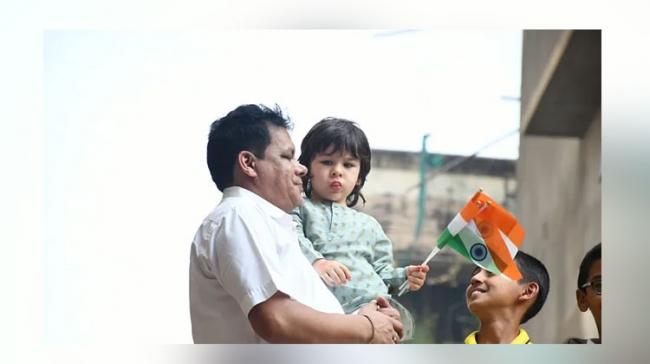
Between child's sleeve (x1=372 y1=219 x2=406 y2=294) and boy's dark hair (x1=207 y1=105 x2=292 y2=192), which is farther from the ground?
boy's dark hair (x1=207 y1=105 x2=292 y2=192)

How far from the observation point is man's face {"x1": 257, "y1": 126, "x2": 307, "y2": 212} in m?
4.18

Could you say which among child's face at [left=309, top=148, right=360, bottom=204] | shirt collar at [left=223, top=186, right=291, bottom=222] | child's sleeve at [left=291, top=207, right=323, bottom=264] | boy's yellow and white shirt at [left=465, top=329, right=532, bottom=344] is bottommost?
boy's yellow and white shirt at [left=465, top=329, right=532, bottom=344]

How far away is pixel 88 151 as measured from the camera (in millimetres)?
4230

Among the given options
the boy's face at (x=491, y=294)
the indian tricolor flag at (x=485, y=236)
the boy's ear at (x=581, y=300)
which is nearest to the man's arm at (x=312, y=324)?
the indian tricolor flag at (x=485, y=236)

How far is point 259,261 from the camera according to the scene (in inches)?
161

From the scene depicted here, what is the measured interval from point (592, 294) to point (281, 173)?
102 cm

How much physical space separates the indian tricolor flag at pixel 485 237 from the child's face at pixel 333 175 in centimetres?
33

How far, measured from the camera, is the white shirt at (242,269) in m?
4.08

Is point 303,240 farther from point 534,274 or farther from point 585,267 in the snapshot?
point 585,267

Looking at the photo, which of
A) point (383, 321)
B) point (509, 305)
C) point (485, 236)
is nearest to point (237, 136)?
point (383, 321)

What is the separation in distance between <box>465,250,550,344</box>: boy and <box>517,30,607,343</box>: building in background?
3cm

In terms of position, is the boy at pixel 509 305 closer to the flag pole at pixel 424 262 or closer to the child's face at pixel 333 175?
the flag pole at pixel 424 262

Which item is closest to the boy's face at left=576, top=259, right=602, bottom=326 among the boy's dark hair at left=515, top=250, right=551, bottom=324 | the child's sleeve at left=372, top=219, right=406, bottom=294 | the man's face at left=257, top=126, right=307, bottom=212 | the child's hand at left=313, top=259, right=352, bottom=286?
the boy's dark hair at left=515, top=250, right=551, bottom=324

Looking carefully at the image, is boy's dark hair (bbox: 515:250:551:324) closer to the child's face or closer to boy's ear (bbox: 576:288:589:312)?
boy's ear (bbox: 576:288:589:312)
